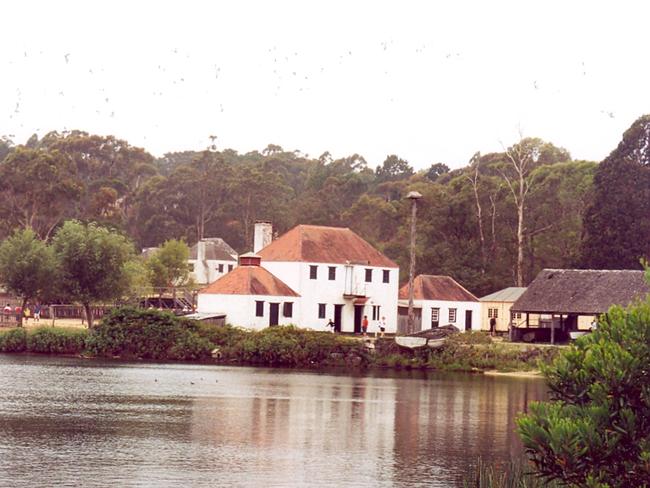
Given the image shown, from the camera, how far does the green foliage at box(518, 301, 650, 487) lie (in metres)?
17.4

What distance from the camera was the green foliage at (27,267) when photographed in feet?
255

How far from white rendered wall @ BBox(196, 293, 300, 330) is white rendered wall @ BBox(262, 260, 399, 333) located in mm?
2790

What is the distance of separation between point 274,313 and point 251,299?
2.59 meters

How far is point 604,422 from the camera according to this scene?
58.3 ft

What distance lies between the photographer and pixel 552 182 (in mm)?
105500

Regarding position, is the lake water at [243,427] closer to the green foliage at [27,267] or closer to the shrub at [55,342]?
the shrub at [55,342]

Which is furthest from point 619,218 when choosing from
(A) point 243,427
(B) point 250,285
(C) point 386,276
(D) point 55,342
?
(A) point 243,427

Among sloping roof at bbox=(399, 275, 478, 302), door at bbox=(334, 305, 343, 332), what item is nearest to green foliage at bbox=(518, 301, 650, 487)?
door at bbox=(334, 305, 343, 332)

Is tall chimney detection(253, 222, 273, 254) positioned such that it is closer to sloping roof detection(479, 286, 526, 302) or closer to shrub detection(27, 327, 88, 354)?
sloping roof detection(479, 286, 526, 302)

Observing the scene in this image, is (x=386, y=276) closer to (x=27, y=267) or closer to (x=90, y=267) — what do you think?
(x=90, y=267)

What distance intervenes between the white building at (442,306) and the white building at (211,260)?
34.6 m

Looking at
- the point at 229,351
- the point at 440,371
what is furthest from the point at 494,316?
the point at 229,351

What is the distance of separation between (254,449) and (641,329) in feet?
56.0

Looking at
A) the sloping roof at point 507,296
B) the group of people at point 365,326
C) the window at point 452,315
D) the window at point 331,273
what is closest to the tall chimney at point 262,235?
the window at point 331,273
